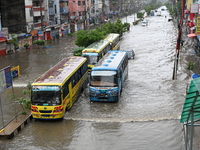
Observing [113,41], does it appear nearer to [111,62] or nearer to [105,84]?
[111,62]

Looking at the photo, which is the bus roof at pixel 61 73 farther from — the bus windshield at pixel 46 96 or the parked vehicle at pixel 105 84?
the parked vehicle at pixel 105 84

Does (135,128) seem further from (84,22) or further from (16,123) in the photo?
(84,22)

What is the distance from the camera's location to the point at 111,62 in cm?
1855

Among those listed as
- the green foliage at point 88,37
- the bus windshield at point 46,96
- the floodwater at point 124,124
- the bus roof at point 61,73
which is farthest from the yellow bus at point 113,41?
the bus windshield at point 46,96

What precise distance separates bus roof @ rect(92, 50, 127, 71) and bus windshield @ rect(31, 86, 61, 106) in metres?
3.66

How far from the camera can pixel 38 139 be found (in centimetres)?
1327

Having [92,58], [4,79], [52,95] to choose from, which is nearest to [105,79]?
[52,95]

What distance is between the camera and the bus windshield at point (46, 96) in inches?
561

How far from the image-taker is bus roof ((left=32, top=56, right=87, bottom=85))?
48.1 ft

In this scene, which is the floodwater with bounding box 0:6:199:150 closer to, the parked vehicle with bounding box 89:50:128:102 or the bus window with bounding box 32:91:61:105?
the parked vehicle with bounding box 89:50:128:102

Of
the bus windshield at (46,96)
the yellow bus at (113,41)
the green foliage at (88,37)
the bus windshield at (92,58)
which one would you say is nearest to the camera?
the bus windshield at (46,96)

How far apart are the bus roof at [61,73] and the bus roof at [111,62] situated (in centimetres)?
138

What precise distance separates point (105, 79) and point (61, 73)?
2.58m

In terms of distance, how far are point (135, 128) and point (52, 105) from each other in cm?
416
